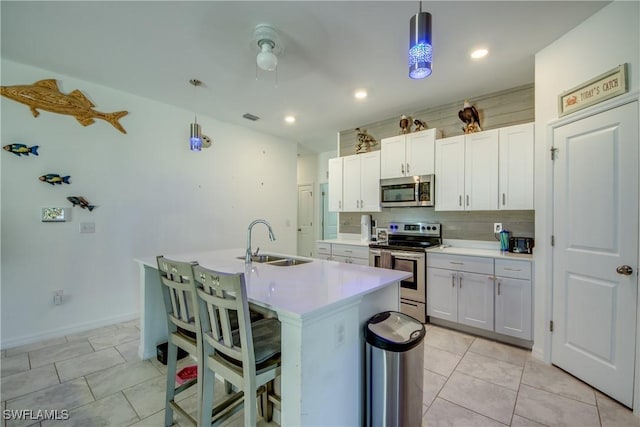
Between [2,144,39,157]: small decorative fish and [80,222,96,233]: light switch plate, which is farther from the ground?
[2,144,39,157]: small decorative fish

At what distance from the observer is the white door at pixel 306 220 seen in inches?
269

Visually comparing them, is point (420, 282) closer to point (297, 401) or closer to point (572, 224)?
point (572, 224)

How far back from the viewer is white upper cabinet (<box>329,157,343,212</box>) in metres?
4.52

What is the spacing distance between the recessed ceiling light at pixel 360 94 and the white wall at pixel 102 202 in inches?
83.8

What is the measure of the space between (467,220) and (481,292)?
99 cm

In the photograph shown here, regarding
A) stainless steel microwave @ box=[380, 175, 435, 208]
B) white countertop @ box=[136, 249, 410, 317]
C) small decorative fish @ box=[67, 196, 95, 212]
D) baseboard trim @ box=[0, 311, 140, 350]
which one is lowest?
baseboard trim @ box=[0, 311, 140, 350]

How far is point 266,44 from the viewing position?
2.18 m

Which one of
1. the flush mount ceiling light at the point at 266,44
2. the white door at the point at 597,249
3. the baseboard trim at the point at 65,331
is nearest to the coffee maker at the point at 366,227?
the white door at the point at 597,249

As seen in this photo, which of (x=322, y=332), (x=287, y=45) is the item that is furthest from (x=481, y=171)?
(x=322, y=332)

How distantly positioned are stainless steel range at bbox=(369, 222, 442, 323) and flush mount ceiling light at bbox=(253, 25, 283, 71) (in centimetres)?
244

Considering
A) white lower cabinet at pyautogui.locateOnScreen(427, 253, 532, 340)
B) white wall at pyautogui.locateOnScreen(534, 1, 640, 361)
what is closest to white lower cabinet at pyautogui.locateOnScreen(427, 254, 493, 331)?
white lower cabinet at pyautogui.locateOnScreen(427, 253, 532, 340)

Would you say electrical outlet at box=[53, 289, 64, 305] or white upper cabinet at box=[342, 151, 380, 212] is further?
white upper cabinet at box=[342, 151, 380, 212]

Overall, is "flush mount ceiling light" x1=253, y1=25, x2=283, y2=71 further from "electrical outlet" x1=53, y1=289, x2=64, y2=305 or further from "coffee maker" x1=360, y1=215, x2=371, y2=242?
"electrical outlet" x1=53, y1=289, x2=64, y2=305

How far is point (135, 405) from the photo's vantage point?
1.85 m
